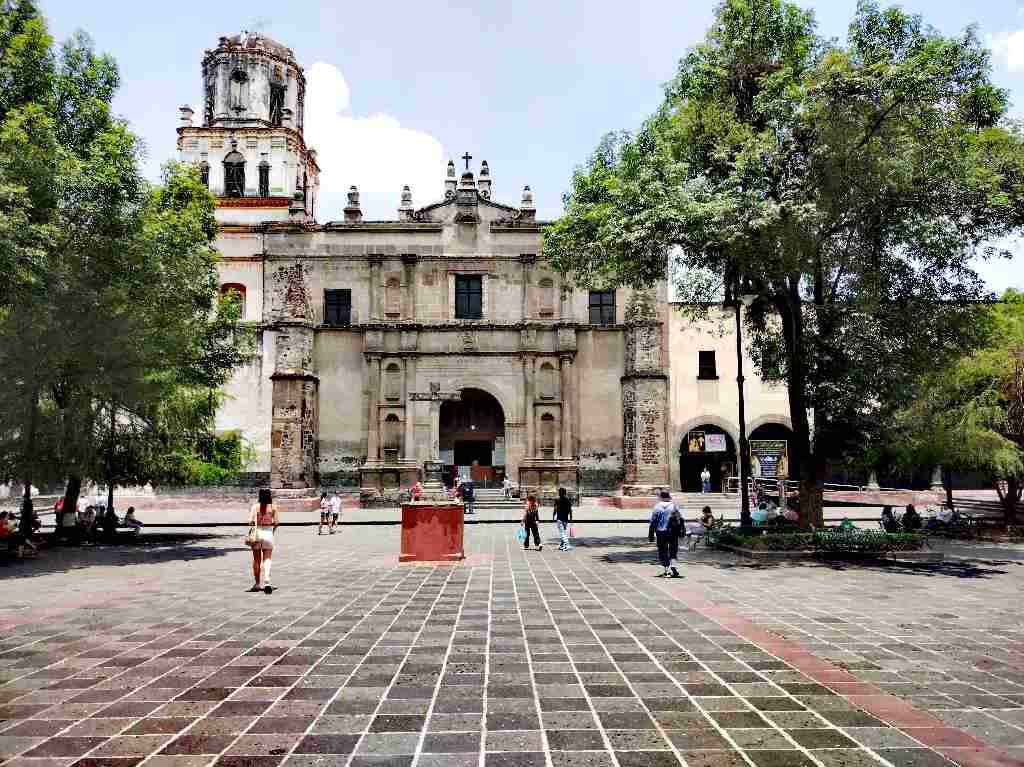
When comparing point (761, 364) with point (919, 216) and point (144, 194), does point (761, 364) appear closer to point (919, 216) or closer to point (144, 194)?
point (919, 216)

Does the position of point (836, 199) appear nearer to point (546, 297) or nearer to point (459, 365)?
point (546, 297)

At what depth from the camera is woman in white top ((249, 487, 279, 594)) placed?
33.3ft

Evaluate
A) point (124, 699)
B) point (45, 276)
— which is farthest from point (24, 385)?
point (124, 699)

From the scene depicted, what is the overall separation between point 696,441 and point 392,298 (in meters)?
15.8

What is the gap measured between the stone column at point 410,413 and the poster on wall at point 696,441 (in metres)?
12.9

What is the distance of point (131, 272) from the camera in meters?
14.4

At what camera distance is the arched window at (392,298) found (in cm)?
Result: 3334

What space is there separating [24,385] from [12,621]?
23.7 feet

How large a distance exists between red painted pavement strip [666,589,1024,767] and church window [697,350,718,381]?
27.6m

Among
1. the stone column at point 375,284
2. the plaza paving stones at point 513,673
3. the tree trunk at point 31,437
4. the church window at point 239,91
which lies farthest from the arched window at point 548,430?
the church window at point 239,91

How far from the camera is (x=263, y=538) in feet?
33.3

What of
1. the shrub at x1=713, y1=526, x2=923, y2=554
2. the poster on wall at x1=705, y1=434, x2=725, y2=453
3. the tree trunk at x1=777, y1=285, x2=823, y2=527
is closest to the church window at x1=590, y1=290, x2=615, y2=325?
the poster on wall at x1=705, y1=434, x2=725, y2=453

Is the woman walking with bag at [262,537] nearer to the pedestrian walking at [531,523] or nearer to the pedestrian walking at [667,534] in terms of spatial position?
the pedestrian walking at [667,534]

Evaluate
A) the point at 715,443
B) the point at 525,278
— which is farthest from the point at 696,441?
the point at 525,278
